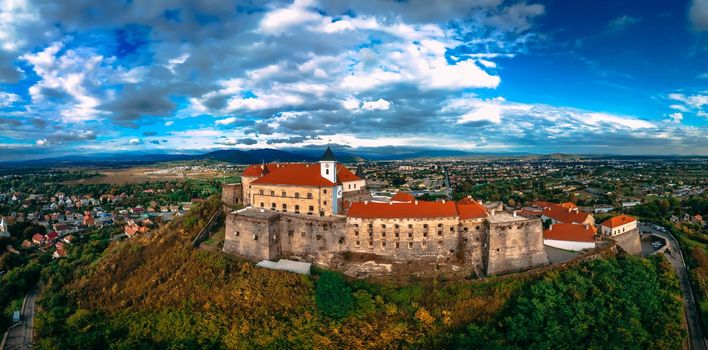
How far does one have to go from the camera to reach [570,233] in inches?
1608

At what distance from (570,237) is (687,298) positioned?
11153mm

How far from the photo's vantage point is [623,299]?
31594mm

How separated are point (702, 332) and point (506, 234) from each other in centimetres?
1723

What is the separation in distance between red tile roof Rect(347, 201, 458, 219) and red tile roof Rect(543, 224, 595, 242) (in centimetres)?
1286

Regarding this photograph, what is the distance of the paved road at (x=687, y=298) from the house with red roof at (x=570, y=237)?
9027 mm

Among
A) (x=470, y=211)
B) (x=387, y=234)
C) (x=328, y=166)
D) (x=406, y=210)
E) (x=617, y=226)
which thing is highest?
(x=328, y=166)

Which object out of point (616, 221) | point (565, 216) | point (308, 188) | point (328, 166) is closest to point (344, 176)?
point (328, 166)

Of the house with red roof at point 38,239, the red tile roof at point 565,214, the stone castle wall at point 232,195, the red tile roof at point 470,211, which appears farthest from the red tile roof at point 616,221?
the house with red roof at point 38,239

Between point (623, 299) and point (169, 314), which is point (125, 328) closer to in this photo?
point (169, 314)

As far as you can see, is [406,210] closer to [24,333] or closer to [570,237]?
[570,237]

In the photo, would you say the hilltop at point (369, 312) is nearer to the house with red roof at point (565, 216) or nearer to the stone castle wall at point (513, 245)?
the stone castle wall at point (513, 245)

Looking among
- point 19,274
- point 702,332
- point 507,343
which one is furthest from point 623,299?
point 19,274

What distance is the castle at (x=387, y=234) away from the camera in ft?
114

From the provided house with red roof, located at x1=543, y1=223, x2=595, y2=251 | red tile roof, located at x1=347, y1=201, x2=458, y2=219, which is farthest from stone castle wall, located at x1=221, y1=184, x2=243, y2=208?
house with red roof, located at x1=543, y1=223, x2=595, y2=251
